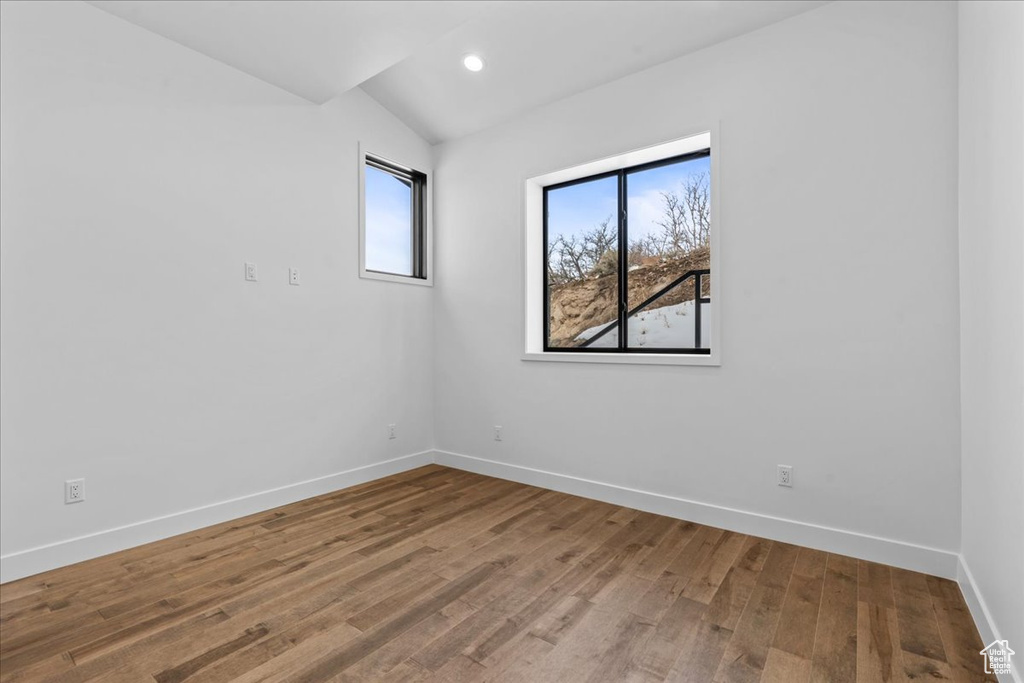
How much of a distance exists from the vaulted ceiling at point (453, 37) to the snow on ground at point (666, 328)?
5.20 feet

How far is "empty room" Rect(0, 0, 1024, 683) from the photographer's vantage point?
1734 mm

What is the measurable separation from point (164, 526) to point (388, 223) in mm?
2622

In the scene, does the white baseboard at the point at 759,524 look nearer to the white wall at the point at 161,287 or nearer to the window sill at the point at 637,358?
the window sill at the point at 637,358

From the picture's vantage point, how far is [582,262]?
12.4 feet

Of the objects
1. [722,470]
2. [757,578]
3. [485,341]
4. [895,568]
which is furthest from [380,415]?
[895,568]

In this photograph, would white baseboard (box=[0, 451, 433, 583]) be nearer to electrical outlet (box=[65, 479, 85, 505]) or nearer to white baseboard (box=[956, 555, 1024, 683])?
electrical outlet (box=[65, 479, 85, 505])

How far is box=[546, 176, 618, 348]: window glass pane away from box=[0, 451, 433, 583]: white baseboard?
1874 mm

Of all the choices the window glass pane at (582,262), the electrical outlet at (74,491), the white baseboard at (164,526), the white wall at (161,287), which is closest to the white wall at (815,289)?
the window glass pane at (582,262)

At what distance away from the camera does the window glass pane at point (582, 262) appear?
142 inches

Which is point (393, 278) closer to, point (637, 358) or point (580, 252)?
point (580, 252)

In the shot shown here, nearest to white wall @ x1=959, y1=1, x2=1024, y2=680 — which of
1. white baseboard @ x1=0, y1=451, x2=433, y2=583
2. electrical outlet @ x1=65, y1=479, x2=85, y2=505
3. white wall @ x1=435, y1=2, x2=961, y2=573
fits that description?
white wall @ x1=435, y1=2, x2=961, y2=573

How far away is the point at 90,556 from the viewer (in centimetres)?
240

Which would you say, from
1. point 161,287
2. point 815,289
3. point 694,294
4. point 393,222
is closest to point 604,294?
point 694,294

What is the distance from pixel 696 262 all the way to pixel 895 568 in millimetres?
1933
